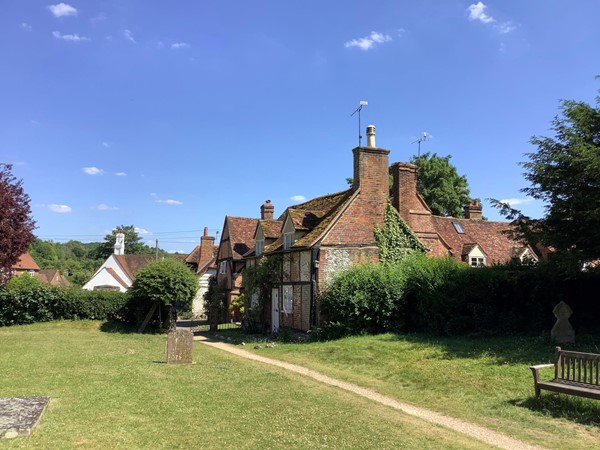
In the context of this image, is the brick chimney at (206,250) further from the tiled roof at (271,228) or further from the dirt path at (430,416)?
the dirt path at (430,416)

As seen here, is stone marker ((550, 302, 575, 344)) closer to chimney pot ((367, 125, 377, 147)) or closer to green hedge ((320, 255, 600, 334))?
green hedge ((320, 255, 600, 334))

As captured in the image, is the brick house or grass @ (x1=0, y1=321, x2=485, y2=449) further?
the brick house

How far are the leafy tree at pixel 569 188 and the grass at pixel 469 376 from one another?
3.16 metres

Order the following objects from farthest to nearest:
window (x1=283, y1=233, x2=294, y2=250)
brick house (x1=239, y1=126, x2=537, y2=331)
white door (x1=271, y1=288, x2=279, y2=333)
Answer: white door (x1=271, y1=288, x2=279, y2=333), window (x1=283, y1=233, x2=294, y2=250), brick house (x1=239, y1=126, x2=537, y2=331)

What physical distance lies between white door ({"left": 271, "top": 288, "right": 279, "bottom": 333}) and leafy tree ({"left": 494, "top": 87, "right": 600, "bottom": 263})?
1253 centimetres

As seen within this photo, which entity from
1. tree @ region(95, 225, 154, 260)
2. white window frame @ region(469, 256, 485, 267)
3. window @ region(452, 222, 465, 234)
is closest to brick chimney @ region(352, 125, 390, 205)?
white window frame @ region(469, 256, 485, 267)

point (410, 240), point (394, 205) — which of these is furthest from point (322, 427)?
point (394, 205)

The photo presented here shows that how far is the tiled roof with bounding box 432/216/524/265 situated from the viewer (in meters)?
31.6

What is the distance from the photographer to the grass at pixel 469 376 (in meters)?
8.31

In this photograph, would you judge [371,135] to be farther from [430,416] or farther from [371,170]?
[430,416]

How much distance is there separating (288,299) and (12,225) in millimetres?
15054

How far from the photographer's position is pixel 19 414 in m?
7.33

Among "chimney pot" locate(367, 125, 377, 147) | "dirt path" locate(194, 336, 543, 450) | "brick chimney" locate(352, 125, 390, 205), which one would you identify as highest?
"chimney pot" locate(367, 125, 377, 147)

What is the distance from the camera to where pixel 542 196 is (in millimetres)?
16422
